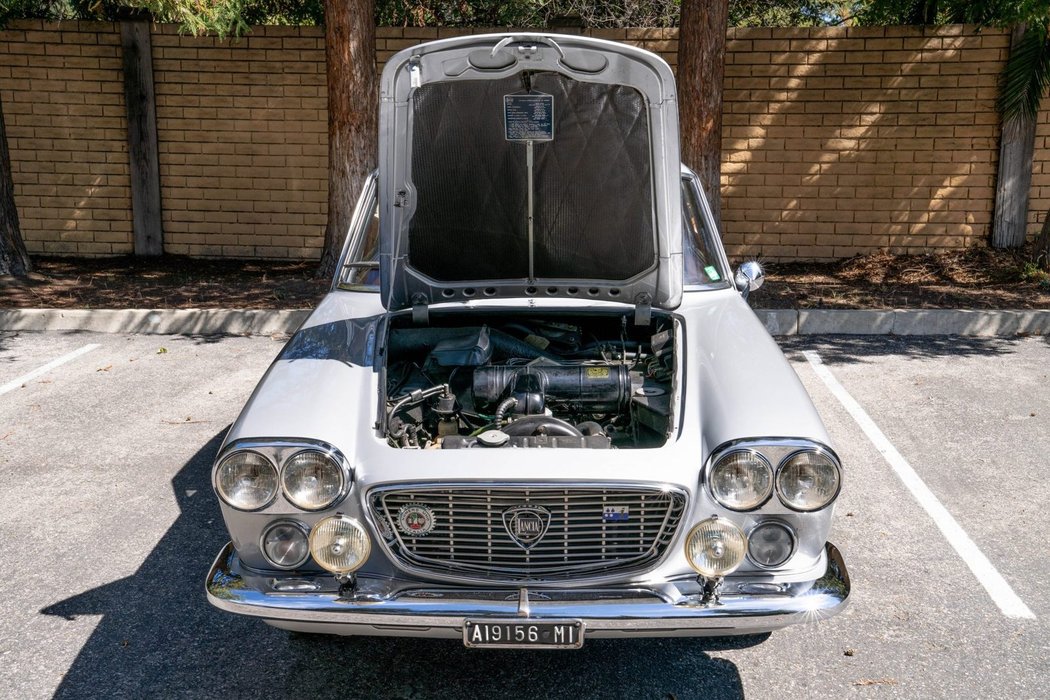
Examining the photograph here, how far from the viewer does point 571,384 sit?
144 inches

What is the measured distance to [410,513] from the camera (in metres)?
2.91

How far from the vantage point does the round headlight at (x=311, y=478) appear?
292 cm

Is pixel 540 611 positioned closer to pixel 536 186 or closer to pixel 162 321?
pixel 536 186

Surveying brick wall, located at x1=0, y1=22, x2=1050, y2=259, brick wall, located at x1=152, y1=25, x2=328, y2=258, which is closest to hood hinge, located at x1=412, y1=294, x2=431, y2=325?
brick wall, located at x1=0, y1=22, x2=1050, y2=259

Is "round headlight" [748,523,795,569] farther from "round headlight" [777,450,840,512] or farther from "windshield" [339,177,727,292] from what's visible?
"windshield" [339,177,727,292]

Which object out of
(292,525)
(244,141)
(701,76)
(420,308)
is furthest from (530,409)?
(244,141)

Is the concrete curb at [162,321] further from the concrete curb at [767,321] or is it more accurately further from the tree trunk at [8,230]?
the tree trunk at [8,230]

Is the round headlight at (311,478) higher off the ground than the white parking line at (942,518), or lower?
higher

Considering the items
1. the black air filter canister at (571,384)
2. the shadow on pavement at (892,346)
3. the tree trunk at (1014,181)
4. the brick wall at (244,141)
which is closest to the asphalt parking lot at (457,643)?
the shadow on pavement at (892,346)

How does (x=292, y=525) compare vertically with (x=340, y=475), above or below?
below

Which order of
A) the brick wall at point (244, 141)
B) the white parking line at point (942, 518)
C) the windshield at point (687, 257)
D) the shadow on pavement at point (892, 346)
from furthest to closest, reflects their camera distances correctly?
1. the brick wall at point (244, 141)
2. the shadow on pavement at point (892, 346)
3. the windshield at point (687, 257)
4. the white parking line at point (942, 518)

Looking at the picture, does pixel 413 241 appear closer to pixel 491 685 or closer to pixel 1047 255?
pixel 491 685

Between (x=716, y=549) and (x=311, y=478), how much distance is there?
1252 millimetres

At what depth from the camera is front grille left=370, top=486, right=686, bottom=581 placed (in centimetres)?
287
